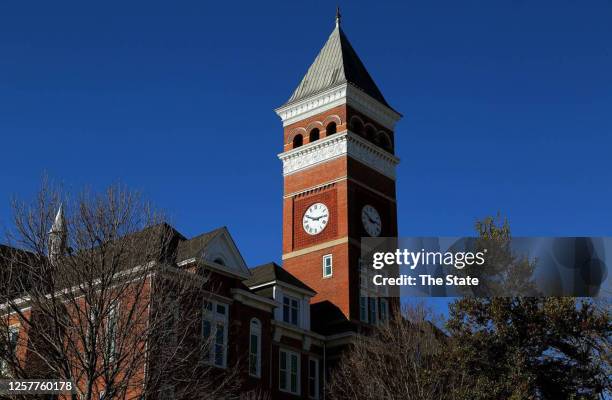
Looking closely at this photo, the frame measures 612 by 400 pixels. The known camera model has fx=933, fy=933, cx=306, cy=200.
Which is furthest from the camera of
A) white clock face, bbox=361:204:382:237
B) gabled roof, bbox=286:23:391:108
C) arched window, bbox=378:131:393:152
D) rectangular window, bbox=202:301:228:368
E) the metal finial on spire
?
arched window, bbox=378:131:393:152

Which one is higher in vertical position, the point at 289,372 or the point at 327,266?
the point at 327,266

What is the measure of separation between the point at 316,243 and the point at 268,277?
32.0 ft

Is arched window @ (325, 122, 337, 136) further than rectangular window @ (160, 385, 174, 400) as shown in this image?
Yes

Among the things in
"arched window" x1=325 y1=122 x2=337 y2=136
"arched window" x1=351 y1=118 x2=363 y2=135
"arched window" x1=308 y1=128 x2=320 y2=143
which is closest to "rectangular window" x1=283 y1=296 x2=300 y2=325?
"arched window" x1=325 y1=122 x2=337 y2=136

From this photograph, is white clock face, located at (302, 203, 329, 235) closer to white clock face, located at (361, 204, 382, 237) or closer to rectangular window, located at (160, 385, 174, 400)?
white clock face, located at (361, 204, 382, 237)

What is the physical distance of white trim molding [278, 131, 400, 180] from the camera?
59531 millimetres

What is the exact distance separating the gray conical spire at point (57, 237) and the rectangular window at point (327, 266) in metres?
28.3

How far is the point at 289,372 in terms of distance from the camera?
48406 mm

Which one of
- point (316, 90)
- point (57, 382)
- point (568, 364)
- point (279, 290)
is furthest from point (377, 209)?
point (57, 382)

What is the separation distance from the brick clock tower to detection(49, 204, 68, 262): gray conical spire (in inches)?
1052

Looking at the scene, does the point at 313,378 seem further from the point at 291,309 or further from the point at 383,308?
the point at 383,308

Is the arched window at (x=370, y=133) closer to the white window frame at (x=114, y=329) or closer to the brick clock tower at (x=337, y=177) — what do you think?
the brick clock tower at (x=337, y=177)

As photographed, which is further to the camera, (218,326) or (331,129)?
(331,129)

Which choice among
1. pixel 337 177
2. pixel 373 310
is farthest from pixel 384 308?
pixel 337 177
